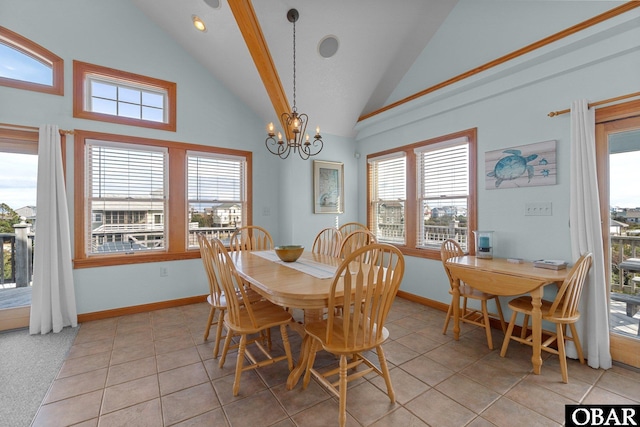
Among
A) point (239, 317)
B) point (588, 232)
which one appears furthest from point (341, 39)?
point (239, 317)

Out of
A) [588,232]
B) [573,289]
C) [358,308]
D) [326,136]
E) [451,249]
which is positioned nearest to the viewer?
[358,308]

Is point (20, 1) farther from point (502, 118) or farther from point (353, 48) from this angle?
point (502, 118)

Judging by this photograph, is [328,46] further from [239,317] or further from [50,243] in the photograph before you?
[50,243]

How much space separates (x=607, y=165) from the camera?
2.16 m

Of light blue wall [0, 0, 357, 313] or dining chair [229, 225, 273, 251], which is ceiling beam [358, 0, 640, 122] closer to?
light blue wall [0, 0, 357, 313]

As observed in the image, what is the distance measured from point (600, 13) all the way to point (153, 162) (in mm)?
4560

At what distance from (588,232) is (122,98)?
15.7 feet

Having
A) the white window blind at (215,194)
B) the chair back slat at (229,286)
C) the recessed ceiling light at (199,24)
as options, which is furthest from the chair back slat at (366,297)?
the recessed ceiling light at (199,24)

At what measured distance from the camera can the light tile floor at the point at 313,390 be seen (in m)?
1.57

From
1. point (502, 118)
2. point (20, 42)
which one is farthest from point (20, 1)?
point (502, 118)

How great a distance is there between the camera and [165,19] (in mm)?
3221

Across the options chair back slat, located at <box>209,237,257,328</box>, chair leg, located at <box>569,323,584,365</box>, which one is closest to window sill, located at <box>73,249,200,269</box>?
chair back slat, located at <box>209,237,257,328</box>

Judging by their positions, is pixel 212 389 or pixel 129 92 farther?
pixel 129 92

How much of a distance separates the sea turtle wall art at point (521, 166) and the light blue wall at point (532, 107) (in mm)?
51
